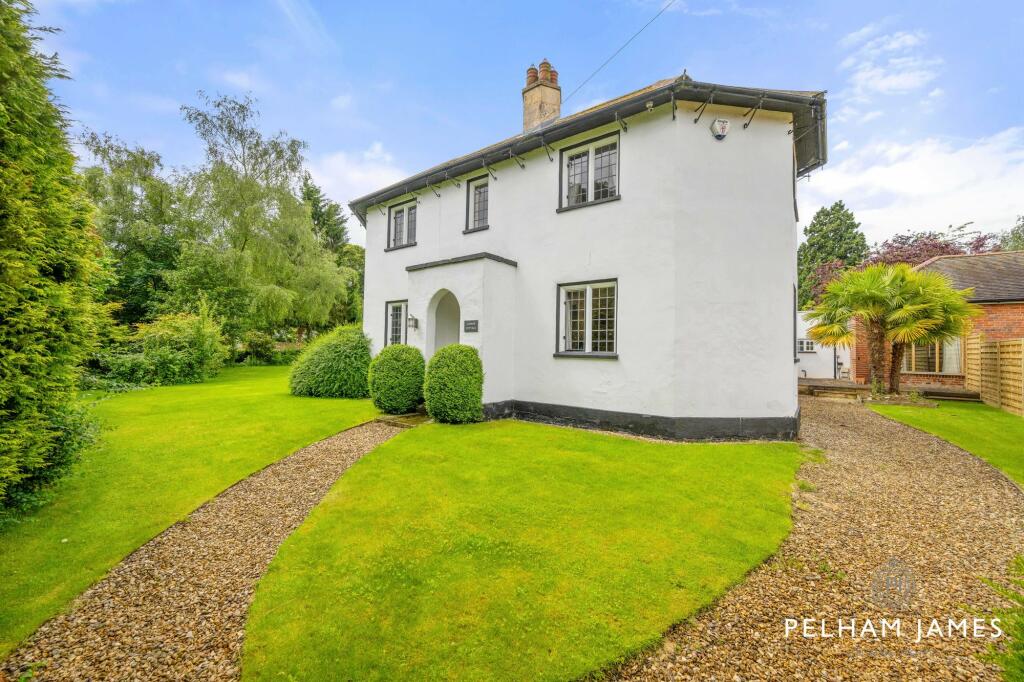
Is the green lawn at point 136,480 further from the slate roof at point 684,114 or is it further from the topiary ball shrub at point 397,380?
the slate roof at point 684,114

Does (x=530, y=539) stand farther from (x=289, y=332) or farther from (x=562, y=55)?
(x=289, y=332)

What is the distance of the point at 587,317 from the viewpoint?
9.63 metres

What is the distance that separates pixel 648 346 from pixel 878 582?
5.36 m

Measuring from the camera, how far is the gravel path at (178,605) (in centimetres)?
274

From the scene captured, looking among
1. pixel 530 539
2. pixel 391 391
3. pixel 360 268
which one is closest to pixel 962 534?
pixel 530 539

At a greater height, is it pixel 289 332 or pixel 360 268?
pixel 360 268

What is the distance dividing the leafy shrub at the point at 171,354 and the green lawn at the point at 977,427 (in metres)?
24.5

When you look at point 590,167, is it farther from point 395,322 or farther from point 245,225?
point 245,225

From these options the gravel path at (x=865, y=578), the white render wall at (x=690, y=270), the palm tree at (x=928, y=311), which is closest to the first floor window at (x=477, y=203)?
the white render wall at (x=690, y=270)

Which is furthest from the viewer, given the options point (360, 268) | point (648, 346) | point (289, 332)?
point (360, 268)

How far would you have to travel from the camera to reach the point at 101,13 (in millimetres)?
9797

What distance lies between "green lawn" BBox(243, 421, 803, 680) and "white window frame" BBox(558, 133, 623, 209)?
599cm

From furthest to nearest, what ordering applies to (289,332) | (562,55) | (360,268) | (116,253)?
1. (360,268)
2. (289,332)
3. (116,253)
4. (562,55)

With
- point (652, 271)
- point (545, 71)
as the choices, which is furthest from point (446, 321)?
point (545, 71)
